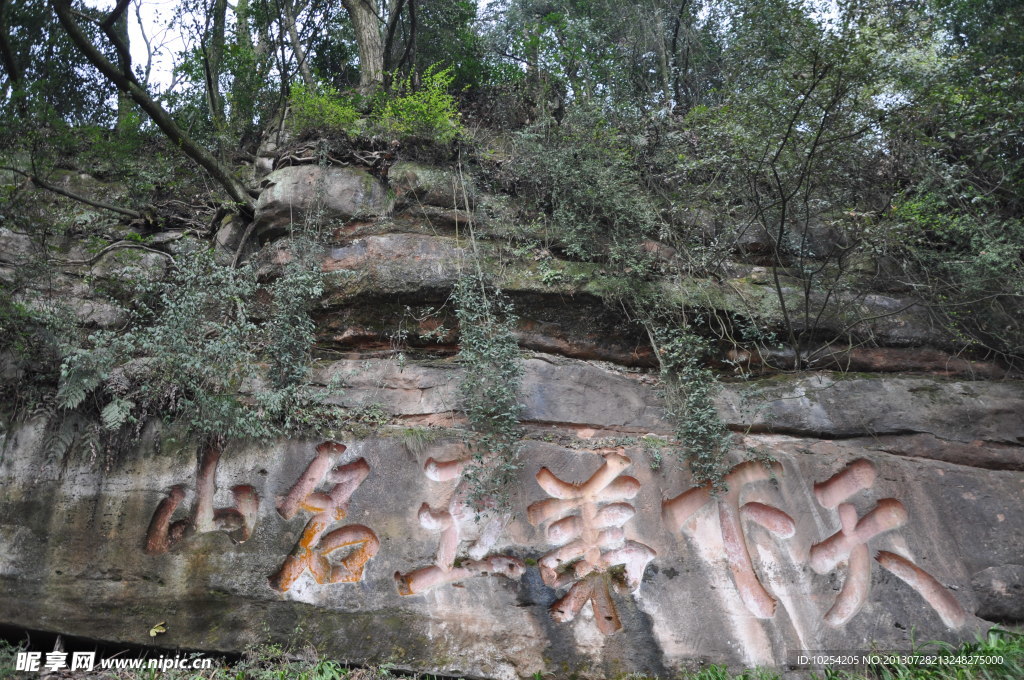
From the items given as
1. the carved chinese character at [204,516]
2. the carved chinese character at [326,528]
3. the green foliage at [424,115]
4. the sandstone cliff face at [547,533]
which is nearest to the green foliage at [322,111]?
the green foliage at [424,115]

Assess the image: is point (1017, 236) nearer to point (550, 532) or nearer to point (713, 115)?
point (713, 115)

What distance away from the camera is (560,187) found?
6.22 m

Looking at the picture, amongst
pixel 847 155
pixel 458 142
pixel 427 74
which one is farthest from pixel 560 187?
pixel 847 155

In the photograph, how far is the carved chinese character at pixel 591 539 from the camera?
4473mm

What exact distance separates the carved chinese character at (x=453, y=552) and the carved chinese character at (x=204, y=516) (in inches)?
44.3

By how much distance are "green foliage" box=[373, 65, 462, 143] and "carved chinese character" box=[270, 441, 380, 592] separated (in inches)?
122

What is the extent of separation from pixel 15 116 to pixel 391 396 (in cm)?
363

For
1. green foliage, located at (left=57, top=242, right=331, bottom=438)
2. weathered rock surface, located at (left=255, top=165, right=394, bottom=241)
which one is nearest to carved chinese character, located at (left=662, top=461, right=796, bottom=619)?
green foliage, located at (left=57, top=242, right=331, bottom=438)

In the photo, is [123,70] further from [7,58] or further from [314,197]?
[314,197]

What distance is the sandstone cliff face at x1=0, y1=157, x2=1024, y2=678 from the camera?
172 inches

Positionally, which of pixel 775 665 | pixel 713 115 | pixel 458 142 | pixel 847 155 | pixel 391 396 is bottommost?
pixel 775 665

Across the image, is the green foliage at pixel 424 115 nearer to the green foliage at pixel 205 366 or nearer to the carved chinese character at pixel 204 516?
the green foliage at pixel 205 366

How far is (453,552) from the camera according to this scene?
180 inches

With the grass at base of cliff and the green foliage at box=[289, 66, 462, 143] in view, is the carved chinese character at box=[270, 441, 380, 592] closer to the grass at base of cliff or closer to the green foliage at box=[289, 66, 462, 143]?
the grass at base of cliff
